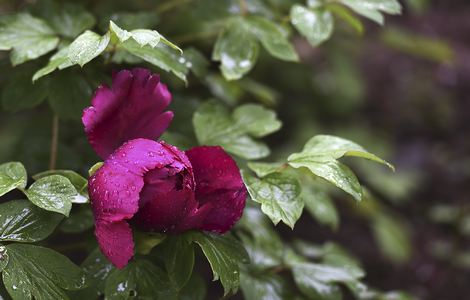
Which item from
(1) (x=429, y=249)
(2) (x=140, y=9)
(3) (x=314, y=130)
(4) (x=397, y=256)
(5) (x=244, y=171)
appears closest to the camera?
(5) (x=244, y=171)

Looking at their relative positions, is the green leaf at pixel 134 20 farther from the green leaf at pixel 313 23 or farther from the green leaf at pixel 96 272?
the green leaf at pixel 96 272

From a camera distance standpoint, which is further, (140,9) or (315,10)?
(140,9)

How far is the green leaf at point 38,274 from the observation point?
2.39 feet

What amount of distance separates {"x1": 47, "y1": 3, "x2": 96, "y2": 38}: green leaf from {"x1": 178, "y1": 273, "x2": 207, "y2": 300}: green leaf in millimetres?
417

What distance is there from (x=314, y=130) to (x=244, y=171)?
4.07 ft

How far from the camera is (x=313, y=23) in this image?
3.39ft

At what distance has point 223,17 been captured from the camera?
112 centimetres

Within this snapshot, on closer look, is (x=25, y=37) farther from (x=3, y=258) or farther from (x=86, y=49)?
(x=3, y=258)

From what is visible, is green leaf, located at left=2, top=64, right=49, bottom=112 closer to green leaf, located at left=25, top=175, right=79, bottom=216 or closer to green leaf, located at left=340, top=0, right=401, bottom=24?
green leaf, located at left=25, top=175, right=79, bottom=216

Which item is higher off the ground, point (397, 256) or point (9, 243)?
point (9, 243)

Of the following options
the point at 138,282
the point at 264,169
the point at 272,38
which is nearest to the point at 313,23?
the point at 272,38

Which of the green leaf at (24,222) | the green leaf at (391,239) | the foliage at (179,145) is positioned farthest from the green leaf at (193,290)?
the green leaf at (391,239)

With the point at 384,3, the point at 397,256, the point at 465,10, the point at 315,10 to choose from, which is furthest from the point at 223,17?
the point at 465,10

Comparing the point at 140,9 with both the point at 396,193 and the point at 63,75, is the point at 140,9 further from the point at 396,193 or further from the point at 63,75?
the point at 396,193
